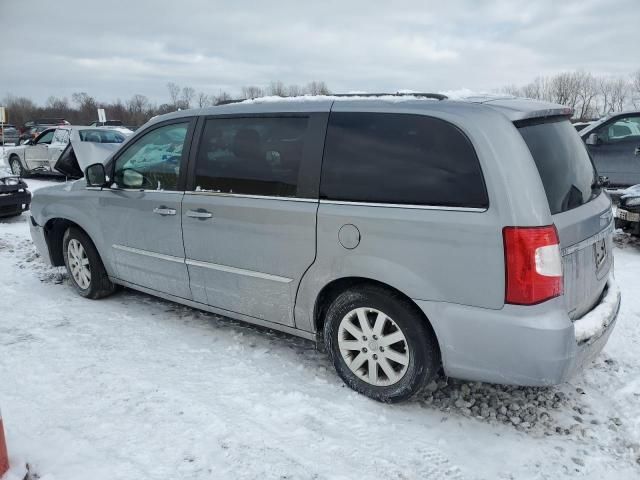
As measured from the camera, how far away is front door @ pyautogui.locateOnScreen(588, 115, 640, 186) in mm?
9492

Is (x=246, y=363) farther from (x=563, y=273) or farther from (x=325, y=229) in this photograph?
(x=563, y=273)

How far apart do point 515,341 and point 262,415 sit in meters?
1.48

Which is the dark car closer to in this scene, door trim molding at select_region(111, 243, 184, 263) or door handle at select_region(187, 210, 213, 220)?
door trim molding at select_region(111, 243, 184, 263)

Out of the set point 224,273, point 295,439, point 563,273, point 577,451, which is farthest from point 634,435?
point 224,273

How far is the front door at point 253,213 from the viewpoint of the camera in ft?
10.9

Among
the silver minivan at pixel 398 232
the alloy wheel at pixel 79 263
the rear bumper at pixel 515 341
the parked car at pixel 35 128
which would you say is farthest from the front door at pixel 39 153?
the rear bumper at pixel 515 341

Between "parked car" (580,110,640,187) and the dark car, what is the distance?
10017 millimetres

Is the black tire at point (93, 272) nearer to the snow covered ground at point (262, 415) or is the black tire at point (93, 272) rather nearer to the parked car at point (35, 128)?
the snow covered ground at point (262, 415)

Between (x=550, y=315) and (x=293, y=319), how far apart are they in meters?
1.62

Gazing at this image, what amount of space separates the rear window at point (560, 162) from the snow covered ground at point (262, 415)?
50.1 inches

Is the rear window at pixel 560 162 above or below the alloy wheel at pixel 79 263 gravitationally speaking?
above

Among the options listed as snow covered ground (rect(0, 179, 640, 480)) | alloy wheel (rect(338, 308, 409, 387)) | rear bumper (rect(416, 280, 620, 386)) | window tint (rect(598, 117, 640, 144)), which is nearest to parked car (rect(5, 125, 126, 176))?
snow covered ground (rect(0, 179, 640, 480))

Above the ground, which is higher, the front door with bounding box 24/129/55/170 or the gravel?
the front door with bounding box 24/129/55/170

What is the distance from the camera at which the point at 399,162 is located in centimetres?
296
